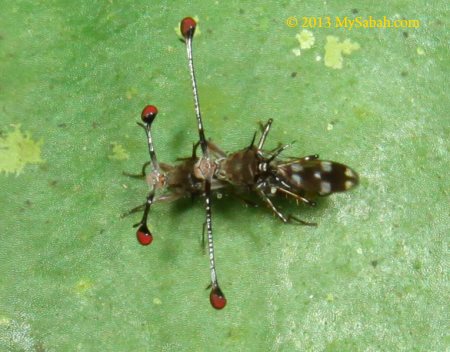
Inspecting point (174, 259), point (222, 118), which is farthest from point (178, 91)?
point (174, 259)

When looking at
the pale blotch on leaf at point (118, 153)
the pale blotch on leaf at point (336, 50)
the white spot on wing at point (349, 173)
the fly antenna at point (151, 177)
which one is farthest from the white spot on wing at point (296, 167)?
the pale blotch on leaf at point (118, 153)

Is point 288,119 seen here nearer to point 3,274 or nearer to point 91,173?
point 91,173

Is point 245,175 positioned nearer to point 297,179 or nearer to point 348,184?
point 297,179

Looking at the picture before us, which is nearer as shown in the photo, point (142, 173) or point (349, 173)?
point (349, 173)

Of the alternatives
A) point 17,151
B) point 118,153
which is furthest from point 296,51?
point 17,151

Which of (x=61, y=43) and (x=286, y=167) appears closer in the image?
(x=286, y=167)

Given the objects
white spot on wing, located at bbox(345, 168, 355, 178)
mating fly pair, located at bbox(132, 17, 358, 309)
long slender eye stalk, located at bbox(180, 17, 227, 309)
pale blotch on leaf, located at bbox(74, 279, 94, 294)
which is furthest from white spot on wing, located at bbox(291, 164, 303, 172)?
pale blotch on leaf, located at bbox(74, 279, 94, 294)

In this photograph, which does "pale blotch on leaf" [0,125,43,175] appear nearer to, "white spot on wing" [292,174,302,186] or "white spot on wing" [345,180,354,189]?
"white spot on wing" [292,174,302,186]
